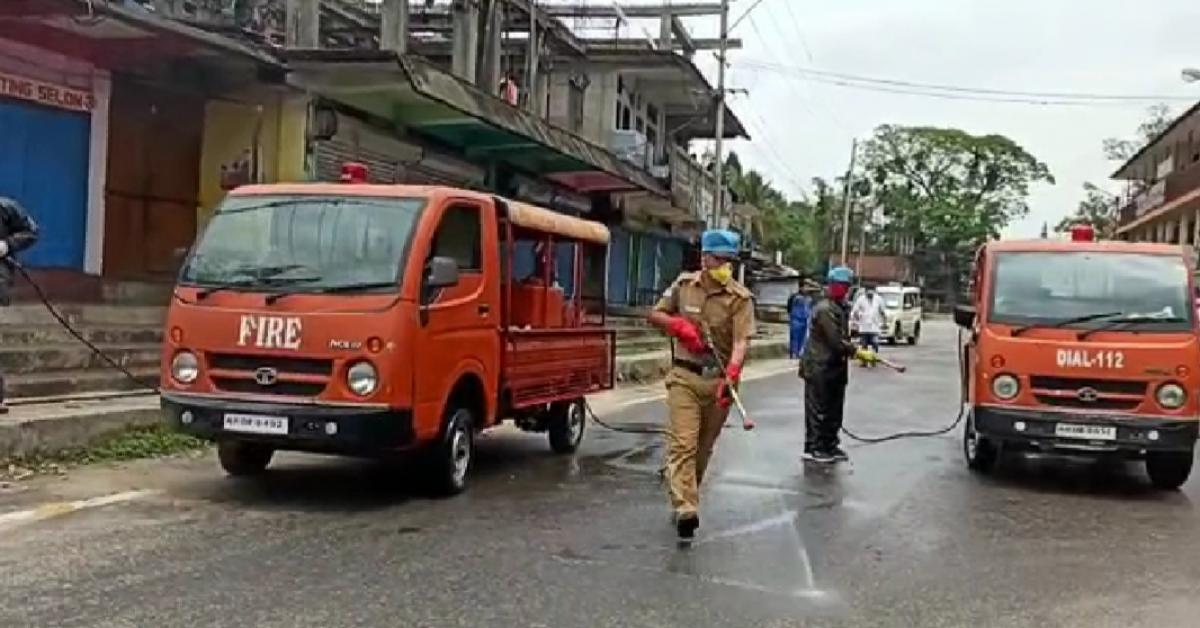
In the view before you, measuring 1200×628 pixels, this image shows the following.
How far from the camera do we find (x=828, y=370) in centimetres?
1201

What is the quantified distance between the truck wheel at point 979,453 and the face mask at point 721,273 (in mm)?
4167

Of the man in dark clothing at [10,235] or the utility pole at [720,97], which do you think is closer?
the man in dark clothing at [10,235]

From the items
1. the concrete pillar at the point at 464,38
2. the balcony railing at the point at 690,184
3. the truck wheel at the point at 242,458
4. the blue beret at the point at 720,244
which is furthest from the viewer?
the balcony railing at the point at 690,184

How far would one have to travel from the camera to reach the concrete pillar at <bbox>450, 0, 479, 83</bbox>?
22125mm

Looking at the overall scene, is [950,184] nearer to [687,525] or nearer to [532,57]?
[532,57]

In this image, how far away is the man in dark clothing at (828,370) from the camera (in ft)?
39.2

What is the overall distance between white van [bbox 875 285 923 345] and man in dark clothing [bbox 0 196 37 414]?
34257mm

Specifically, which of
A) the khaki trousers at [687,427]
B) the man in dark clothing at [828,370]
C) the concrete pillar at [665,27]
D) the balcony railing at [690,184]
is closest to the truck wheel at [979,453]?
the man in dark clothing at [828,370]

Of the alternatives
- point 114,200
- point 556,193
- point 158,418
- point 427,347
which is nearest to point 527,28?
point 556,193

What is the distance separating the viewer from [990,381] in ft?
34.8

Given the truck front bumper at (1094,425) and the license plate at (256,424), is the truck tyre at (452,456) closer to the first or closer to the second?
the license plate at (256,424)

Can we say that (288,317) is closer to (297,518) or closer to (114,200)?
(297,518)

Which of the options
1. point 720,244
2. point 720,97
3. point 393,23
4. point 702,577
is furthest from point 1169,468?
point 720,97

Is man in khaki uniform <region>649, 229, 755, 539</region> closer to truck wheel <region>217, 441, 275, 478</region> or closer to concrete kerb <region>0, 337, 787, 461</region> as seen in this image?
truck wheel <region>217, 441, 275, 478</region>
